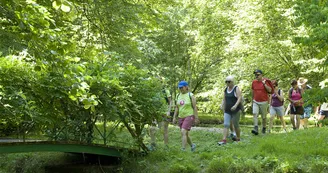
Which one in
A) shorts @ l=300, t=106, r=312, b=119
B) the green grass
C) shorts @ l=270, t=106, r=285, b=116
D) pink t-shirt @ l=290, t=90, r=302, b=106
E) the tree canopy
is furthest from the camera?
shorts @ l=300, t=106, r=312, b=119

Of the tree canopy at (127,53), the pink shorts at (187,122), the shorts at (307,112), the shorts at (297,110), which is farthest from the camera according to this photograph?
the shorts at (307,112)

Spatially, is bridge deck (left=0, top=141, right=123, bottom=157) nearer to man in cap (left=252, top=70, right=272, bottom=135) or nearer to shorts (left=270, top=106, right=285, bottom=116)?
man in cap (left=252, top=70, right=272, bottom=135)

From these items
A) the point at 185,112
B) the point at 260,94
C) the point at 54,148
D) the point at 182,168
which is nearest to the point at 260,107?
the point at 260,94

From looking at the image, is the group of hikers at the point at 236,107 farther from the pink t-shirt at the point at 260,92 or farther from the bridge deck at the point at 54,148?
the bridge deck at the point at 54,148

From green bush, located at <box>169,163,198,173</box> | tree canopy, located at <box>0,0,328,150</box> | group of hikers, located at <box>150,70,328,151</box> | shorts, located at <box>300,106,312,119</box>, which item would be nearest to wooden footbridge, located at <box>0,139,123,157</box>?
tree canopy, located at <box>0,0,328,150</box>

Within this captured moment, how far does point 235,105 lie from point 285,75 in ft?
31.4

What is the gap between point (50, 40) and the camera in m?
3.47

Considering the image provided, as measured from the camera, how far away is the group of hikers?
9195 mm

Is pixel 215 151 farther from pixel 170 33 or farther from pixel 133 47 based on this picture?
pixel 170 33

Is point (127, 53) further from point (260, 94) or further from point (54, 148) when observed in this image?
point (54, 148)

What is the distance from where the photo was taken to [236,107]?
9.59 metres

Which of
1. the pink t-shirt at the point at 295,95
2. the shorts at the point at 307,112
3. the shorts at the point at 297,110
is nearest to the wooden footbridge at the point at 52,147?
the shorts at the point at 297,110

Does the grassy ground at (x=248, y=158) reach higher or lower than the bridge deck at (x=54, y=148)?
lower

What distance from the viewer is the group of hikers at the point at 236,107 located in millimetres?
9195
